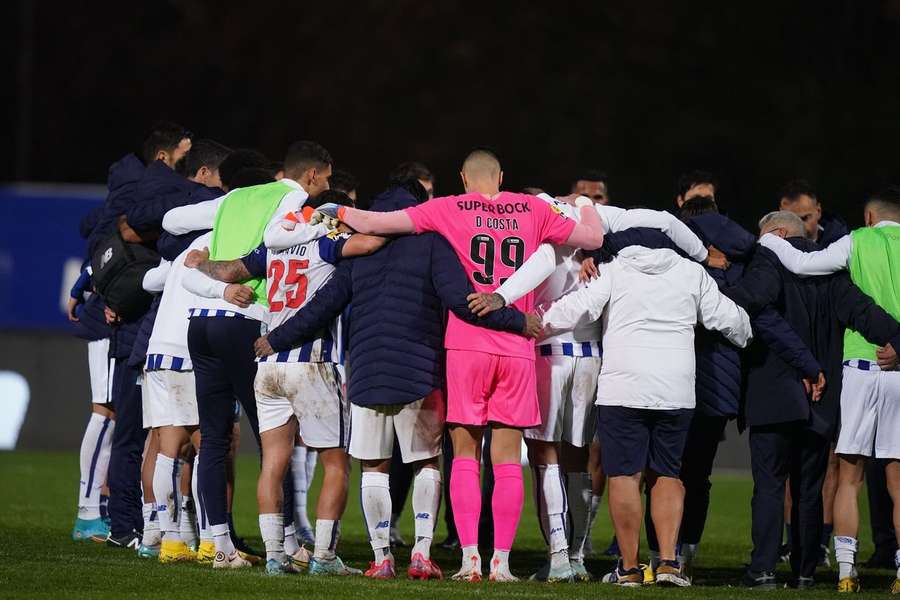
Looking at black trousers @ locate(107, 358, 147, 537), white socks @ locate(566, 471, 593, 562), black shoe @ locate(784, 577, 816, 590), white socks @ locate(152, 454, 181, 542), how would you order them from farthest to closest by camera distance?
1. black trousers @ locate(107, 358, 147, 537)
2. white socks @ locate(566, 471, 593, 562)
3. white socks @ locate(152, 454, 181, 542)
4. black shoe @ locate(784, 577, 816, 590)

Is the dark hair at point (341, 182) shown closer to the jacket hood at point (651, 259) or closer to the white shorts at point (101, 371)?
the white shorts at point (101, 371)

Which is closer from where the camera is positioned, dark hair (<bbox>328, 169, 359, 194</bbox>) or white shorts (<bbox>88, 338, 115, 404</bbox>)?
dark hair (<bbox>328, 169, 359, 194</bbox>)

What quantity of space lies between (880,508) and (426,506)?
14.3 feet

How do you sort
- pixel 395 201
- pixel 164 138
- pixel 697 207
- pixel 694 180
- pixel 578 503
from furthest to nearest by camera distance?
pixel 694 180 → pixel 164 138 → pixel 578 503 → pixel 697 207 → pixel 395 201

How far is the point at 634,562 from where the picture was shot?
10148mm

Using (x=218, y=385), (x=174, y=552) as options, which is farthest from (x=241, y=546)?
(x=218, y=385)

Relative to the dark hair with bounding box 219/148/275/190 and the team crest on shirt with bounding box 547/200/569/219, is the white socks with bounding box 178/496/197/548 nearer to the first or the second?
the dark hair with bounding box 219/148/275/190

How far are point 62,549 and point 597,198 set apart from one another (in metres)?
4.86

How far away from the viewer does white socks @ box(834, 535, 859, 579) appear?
1045cm

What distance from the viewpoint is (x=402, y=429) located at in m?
10.1

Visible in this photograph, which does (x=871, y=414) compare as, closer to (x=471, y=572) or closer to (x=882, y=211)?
(x=882, y=211)

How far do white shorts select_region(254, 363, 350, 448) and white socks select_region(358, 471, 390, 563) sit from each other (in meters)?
0.27

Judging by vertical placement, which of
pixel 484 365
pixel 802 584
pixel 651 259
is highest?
pixel 651 259

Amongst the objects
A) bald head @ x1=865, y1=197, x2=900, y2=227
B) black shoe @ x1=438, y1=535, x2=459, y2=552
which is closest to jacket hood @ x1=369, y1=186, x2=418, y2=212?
bald head @ x1=865, y1=197, x2=900, y2=227
